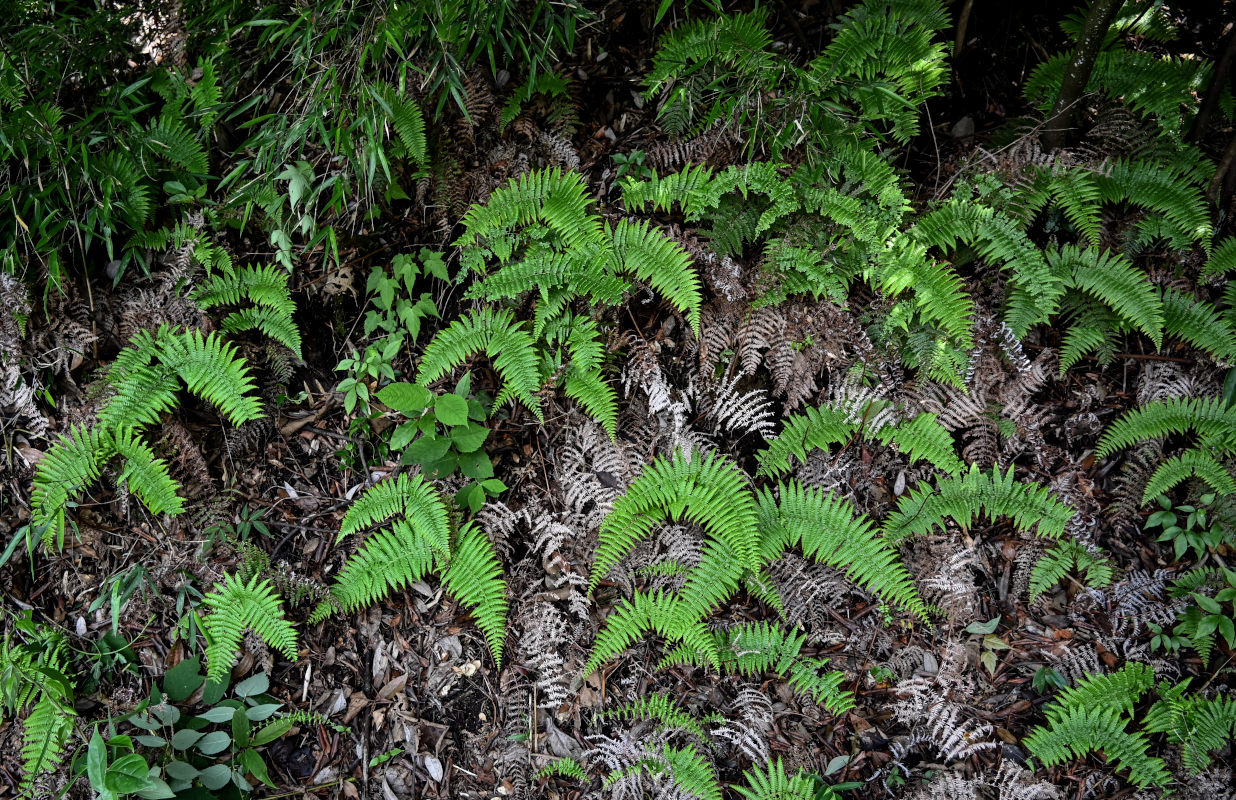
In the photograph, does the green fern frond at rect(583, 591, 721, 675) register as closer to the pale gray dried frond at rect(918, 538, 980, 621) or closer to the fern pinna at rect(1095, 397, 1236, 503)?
the pale gray dried frond at rect(918, 538, 980, 621)

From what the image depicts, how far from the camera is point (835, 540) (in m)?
3.54

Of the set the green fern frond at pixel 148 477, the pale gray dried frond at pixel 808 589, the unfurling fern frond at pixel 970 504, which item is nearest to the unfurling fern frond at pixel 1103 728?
the unfurling fern frond at pixel 970 504

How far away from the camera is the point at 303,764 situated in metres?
3.61

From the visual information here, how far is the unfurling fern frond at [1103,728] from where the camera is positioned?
3.25m

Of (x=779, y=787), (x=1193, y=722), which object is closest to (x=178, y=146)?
(x=779, y=787)

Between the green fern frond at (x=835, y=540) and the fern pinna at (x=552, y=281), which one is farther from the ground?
the fern pinna at (x=552, y=281)

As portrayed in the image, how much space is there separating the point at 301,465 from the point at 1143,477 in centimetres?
444

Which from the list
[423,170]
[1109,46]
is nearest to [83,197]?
[423,170]

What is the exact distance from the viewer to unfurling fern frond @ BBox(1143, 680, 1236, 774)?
3.23m

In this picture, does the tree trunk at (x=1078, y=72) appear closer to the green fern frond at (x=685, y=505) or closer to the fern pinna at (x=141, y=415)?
the green fern frond at (x=685, y=505)

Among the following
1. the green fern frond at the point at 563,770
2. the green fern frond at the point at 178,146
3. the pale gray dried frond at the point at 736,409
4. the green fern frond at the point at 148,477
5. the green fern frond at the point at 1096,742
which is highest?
the green fern frond at the point at 178,146

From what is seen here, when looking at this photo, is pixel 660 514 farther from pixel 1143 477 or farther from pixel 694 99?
pixel 1143 477

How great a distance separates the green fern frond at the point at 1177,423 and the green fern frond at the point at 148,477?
4.70 metres

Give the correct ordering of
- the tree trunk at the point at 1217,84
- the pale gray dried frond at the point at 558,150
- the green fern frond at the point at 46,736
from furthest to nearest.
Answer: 1. the pale gray dried frond at the point at 558,150
2. the tree trunk at the point at 1217,84
3. the green fern frond at the point at 46,736
